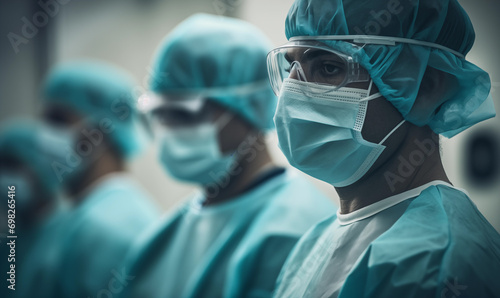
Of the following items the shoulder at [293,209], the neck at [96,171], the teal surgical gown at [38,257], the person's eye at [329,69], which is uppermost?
the person's eye at [329,69]

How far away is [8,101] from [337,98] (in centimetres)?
314

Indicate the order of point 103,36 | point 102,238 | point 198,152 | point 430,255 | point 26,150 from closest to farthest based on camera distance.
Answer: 1. point 430,255
2. point 198,152
3. point 102,238
4. point 26,150
5. point 103,36

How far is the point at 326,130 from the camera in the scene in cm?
120

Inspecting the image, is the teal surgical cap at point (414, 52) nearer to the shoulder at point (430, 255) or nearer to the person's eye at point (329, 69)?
the person's eye at point (329, 69)

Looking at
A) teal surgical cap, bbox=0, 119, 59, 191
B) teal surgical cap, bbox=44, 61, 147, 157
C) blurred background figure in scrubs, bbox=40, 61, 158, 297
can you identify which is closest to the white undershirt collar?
blurred background figure in scrubs, bbox=40, 61, 158, 297

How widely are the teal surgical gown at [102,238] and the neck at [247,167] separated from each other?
1.99 ft

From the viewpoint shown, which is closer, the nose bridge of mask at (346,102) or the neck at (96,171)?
the nose bridge of mask at (346,102)

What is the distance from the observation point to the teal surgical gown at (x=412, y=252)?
968mm

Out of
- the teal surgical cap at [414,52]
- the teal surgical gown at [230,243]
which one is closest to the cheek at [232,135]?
the teal surgical gown at [230,243]

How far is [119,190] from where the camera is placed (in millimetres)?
2750

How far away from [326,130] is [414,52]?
0.25m

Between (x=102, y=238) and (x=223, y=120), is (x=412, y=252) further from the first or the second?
(x=102, y=238)

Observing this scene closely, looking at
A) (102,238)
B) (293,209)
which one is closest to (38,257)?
(102,238)

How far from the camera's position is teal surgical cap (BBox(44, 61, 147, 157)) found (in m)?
2.92
